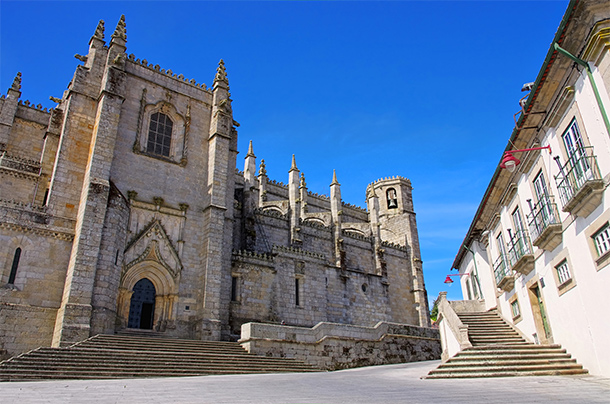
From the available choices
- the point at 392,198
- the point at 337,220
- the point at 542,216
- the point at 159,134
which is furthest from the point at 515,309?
the point at 392,198

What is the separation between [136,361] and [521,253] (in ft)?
41.1

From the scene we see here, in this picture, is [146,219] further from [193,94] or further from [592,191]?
[592,191]

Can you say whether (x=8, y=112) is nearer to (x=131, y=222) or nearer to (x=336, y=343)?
(x=131, y=222)

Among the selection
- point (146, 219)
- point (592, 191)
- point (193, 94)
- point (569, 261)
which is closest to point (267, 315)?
point (146, 219)

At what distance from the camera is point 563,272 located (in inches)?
456

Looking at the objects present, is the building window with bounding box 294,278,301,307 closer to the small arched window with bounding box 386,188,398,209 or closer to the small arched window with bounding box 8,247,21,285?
the small arched window with bounding box 8,247,21,285

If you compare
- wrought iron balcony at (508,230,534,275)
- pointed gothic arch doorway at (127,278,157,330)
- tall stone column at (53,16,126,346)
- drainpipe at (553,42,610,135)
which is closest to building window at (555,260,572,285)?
wrought iron balcony at (508,230,534,275)

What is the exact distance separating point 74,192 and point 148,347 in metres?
8.34

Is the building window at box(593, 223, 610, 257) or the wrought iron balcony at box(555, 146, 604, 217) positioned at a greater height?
the wrought iron balcony at box(555, 146, 604, 217)

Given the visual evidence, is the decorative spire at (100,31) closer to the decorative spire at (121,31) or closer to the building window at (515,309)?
the decorative spire at (121,31)

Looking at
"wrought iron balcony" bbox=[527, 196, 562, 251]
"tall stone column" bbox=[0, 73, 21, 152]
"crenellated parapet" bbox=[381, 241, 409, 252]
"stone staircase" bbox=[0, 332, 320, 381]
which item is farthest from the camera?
"crenellated parapet" bbox=[381, 241, 409, 252]

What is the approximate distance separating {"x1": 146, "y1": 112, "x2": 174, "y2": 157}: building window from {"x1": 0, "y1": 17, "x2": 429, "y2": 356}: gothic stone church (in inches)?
2.2

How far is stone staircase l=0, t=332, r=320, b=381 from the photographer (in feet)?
39.1

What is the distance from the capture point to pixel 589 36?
9.29m
